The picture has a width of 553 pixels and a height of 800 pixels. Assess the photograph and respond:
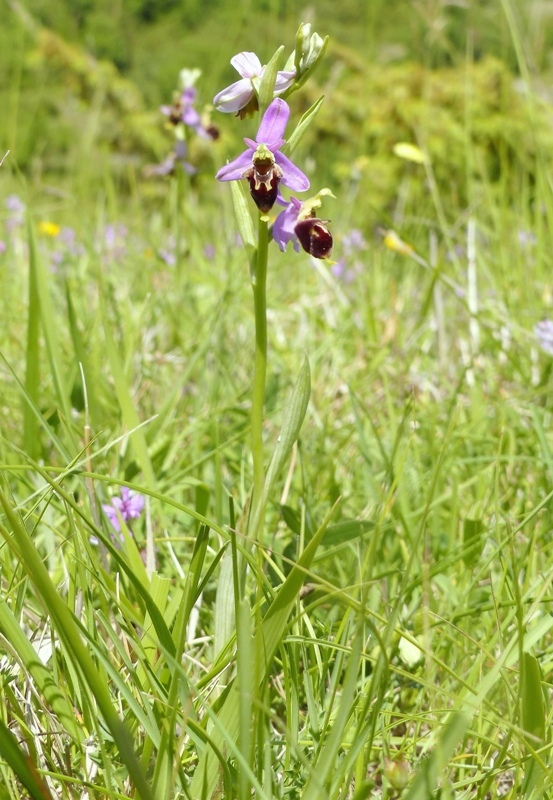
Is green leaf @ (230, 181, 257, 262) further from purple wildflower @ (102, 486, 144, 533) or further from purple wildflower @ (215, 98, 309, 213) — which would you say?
purple wildflower @ (102, 486, 144, 533)

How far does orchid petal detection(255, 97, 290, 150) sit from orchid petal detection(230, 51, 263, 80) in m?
0.06

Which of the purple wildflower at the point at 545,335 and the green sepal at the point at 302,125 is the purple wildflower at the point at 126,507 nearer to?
the green sepal at the point at 302,125

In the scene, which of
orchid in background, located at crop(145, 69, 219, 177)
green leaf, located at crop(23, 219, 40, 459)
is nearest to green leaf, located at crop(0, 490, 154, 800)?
green leaf, located at crop(23, 219, 40, 459)

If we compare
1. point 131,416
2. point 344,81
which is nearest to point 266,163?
point 131,416

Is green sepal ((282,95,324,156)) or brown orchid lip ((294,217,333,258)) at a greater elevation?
green sepal ((282,95,324,156))

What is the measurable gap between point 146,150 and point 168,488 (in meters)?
6.17

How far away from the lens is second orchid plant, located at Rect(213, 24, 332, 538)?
85 centimetres

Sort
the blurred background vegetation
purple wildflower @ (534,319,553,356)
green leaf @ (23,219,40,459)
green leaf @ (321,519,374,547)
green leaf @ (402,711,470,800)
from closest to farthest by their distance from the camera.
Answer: green leaf @ (402,711,470,800)
green leaf @ (321,519,374,547)
green leaf @ (23,219,40,459)
purple wildflower @ (534,319,553,356)
the blurred background vegetation

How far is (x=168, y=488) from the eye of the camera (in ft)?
3.88

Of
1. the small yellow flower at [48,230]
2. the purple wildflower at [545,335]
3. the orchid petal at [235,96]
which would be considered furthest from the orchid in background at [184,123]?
the orchid petal at [235,96]

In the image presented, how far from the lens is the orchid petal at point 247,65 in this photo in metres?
0.89

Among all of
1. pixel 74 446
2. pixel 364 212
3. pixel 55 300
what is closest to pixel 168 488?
pixel 74 446

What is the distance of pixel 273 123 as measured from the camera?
34.2 inches

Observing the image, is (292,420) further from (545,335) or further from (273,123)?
(545,335)
